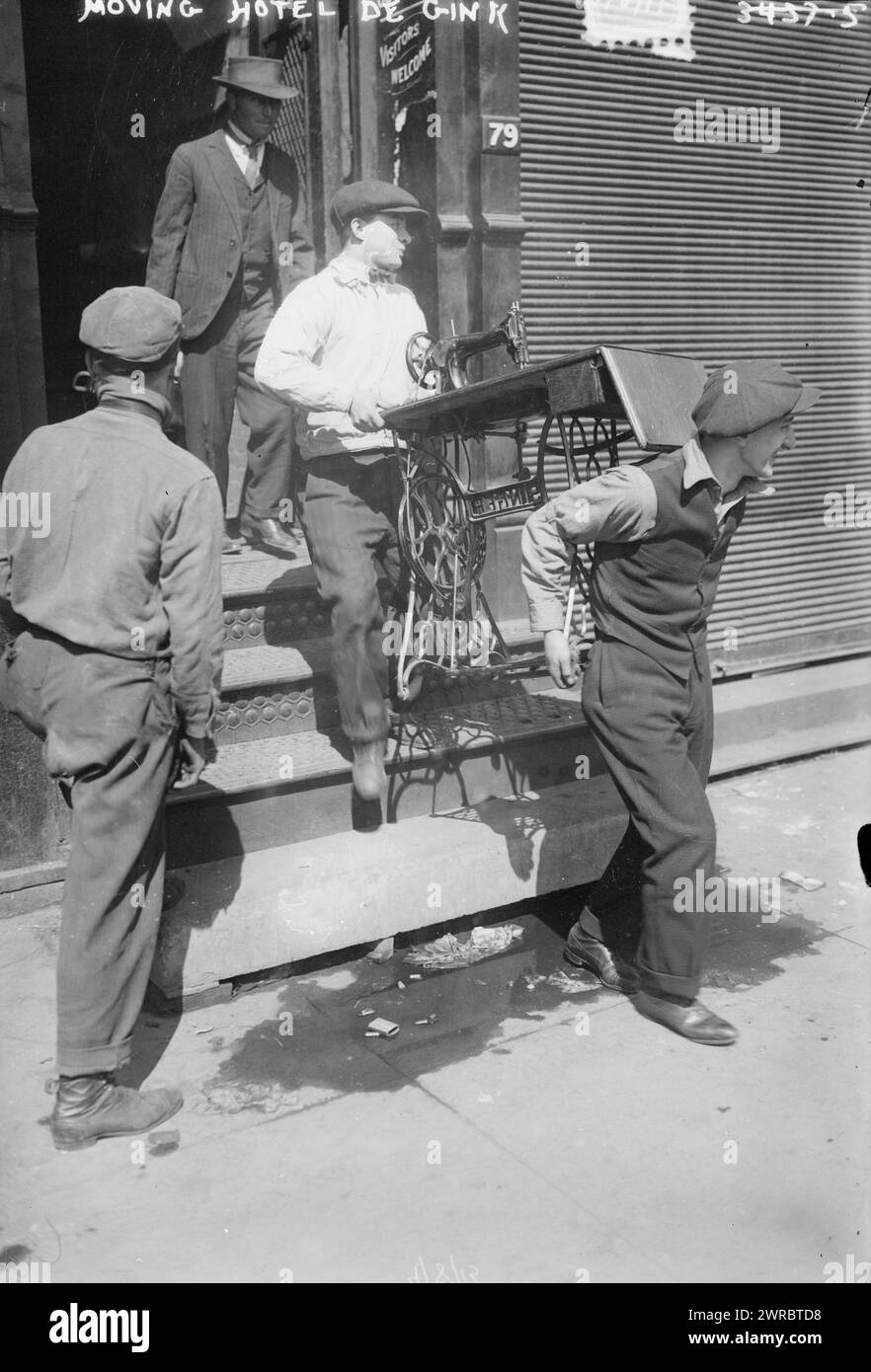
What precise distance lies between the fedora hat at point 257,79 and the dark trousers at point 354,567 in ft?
8.18

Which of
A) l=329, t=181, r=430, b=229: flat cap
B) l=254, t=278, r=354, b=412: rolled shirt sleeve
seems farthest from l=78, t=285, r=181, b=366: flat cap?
l=329, t=181, r=430, b=229: flat cap

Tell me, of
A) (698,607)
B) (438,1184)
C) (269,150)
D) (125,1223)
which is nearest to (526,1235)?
(438,1184)

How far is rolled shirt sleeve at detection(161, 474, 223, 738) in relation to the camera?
339 centimetres

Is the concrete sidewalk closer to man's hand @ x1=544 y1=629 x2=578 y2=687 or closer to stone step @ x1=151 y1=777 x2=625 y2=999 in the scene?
stone step @ x1=151 y1=777 x2=625 y2=999

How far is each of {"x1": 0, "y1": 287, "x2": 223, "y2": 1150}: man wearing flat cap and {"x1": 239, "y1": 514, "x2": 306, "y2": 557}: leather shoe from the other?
9.06ft

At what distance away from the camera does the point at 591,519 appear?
369 centimetres

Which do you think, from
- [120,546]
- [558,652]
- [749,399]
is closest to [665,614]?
[558,652]

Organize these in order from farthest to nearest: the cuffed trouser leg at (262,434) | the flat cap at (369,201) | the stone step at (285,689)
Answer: the cuffed trouser leg at (262,434) → the stone step at (285,689) → the flat cap at (369,201)

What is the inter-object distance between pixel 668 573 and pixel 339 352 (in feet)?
5.84

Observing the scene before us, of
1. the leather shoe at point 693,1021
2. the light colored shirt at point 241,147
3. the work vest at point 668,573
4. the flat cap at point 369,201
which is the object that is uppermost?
the light colored shirt at point 241,147

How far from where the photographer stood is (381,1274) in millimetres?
2822

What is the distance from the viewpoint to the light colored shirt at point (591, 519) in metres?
3.69

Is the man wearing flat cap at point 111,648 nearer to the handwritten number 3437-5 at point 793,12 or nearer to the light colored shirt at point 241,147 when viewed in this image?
the light colored shirt at point 241,147

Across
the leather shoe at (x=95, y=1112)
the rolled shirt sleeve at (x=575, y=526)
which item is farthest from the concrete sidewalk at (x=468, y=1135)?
the rolled shirt sleeve at (x=575, y=526)
